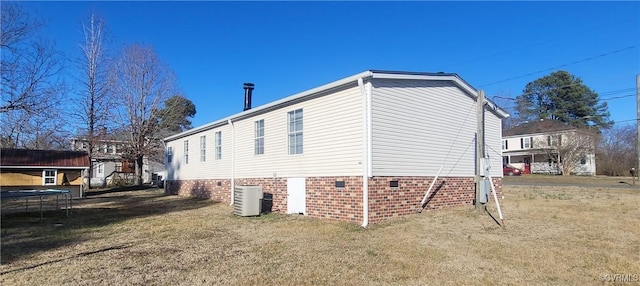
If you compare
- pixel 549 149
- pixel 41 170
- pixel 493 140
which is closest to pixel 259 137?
pixel 493 140

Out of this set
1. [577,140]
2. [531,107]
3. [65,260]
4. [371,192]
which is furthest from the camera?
[531,107]

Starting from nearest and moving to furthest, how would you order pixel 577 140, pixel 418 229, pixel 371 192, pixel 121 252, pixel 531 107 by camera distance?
pixel 121 252 → pixel 418 229 → pixel 371 192 → pixel 577 140 → pixel 531 107

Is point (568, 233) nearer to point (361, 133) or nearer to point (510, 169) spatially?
point (361, 133)

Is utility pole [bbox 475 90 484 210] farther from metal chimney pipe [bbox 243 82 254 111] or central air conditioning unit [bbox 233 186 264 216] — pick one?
metal chimney pipe [bbox 243 82 254 111]

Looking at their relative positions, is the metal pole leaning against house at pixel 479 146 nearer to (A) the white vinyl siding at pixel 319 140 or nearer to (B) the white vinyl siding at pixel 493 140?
(B) the white vinyl siding at pixel 493 140

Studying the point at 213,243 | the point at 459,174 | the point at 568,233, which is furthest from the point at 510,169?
the point at 213,243

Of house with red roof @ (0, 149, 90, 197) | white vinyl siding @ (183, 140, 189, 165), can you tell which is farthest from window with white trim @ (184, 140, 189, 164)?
house with red roof @ (0, 149, 90, 197)

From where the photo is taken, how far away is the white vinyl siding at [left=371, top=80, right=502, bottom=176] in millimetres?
10312

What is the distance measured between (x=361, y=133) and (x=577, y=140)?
108 ft

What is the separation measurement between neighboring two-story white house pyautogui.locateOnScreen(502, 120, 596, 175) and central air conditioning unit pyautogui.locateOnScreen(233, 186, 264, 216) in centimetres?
3262

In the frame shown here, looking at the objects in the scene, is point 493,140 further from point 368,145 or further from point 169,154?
point 169,154

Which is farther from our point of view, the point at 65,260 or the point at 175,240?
the point at 175,240

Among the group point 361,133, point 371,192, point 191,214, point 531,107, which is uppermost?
point 531,107

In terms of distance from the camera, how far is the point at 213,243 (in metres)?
7.98
